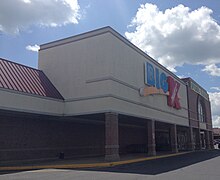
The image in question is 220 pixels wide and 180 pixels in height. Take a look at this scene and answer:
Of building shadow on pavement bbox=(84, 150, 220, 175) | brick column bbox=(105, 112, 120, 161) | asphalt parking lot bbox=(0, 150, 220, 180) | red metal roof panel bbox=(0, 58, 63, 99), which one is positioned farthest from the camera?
brick column bbox=(105, 112, 120, 161)

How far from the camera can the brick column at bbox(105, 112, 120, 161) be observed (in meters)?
22.1

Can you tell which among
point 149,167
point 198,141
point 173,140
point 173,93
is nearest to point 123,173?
point 149,167

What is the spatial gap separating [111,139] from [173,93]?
17975 mm

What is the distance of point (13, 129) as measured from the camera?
71.1 ft

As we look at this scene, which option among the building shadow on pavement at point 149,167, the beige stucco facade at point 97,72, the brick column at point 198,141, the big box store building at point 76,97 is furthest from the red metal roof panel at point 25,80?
the brick column at point 198,141

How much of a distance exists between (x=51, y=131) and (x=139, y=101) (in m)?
8.81

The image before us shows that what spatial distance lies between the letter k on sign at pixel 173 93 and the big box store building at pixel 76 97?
4156mm

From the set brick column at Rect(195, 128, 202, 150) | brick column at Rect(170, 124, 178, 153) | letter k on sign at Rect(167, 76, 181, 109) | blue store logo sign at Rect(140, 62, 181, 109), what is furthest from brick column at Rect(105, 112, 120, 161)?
brick column at Rect(195, 128, 202, 150)

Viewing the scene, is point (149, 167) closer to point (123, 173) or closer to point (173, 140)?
point (123, 173)

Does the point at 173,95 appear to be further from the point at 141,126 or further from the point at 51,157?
the point at 51,157

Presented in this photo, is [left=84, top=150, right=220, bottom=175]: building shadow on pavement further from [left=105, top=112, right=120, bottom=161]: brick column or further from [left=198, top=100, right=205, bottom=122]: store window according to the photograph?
[left=198, top=100, right=205, bottom=122]: store window

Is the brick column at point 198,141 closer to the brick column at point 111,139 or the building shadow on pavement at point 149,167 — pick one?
the building shadow on pavement at point 149,167

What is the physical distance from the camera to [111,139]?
879 inches

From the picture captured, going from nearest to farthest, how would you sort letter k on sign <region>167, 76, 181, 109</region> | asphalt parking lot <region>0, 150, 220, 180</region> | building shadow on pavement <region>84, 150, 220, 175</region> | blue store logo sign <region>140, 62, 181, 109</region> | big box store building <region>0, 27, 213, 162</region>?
1. asphalt parking lot <region>0, 150, 220, 180</region>
2. building shadow on pavement <region>84, 150, 220, 175</region>
3. big box store building <region>0, 27, 213, 162</region>
4. blue store logo sign <region>140, 62, 181, 109</region>
5. letter k on sign <region>167, 76, 181, 109</region>
